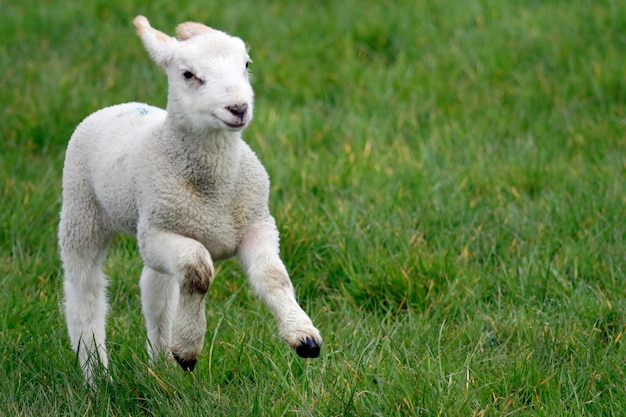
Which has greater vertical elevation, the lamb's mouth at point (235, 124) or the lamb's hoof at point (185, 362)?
the lamb's mouth at point (235, 124)

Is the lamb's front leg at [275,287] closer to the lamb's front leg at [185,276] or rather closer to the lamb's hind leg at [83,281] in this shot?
the lamb's front leg at [185,276]

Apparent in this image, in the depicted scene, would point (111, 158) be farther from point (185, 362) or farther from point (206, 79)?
point (185, 362)

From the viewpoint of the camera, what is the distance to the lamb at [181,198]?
3555 millimetres

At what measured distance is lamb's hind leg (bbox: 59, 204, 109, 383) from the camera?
4.24 metres

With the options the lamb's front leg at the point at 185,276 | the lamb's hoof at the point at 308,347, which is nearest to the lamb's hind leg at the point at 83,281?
the lamb's front leg at the point at 185,276

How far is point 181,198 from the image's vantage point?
3762 millimetres

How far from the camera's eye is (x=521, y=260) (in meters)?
5.32

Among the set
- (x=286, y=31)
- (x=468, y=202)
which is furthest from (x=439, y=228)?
(x=286, y=31)

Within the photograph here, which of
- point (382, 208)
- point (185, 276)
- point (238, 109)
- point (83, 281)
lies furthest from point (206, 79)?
point (382, 208)

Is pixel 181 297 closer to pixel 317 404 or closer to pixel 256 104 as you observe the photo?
pixel 317 404

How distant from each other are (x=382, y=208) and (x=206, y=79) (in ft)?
7.97

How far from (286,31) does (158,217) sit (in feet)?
15.5

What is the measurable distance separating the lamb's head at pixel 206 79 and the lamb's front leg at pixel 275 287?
44 cm

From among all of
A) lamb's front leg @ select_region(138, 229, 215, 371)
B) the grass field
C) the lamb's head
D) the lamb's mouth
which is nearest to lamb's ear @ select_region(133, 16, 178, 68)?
the lamb's head
